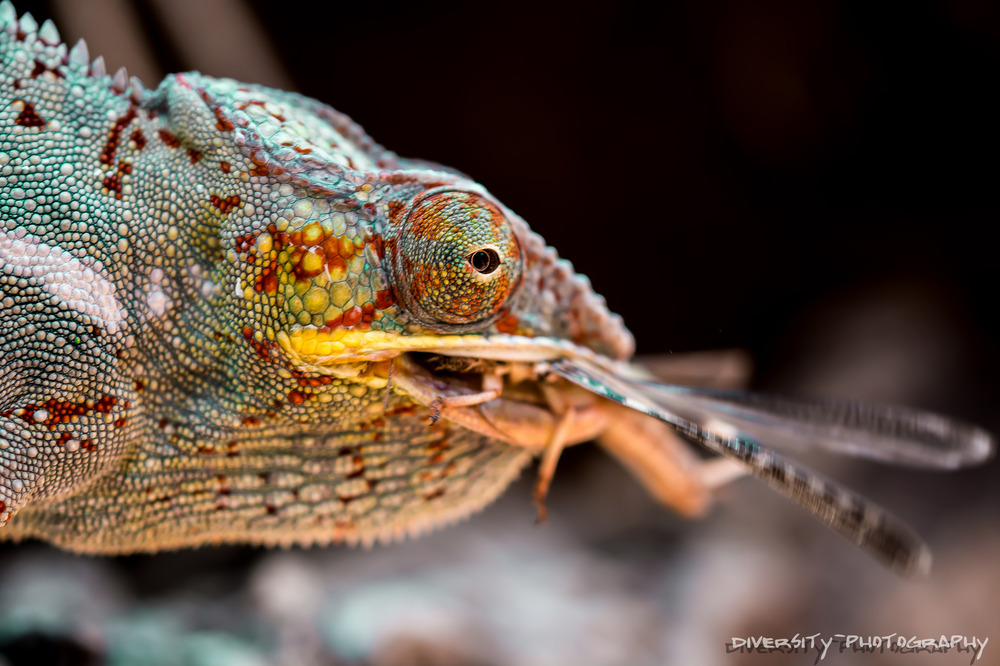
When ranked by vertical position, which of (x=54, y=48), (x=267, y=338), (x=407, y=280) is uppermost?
(x=54, y=48)

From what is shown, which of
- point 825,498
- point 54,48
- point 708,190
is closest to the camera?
point 825,498

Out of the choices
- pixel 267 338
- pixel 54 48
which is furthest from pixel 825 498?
pixel 54 48

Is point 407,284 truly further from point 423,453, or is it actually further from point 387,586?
point 387,586

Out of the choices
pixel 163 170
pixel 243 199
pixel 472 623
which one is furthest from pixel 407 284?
pixel 472 623

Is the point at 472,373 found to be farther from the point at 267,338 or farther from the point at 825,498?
the point at 825,498

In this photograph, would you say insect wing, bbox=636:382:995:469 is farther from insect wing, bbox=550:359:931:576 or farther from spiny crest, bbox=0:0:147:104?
spiny crest, bbox=0:0:147:104

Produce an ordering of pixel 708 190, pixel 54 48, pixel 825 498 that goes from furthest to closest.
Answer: pixel 708 190
pixel 54 48
pixel 825 498

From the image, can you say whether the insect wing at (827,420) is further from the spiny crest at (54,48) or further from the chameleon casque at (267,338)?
the spiny crest at (54,48)

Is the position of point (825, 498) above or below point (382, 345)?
below
